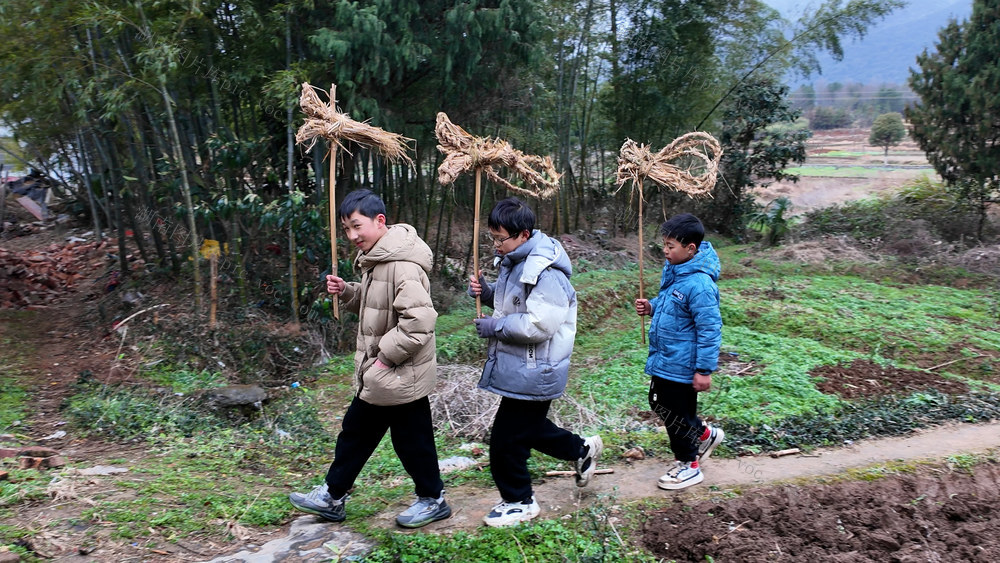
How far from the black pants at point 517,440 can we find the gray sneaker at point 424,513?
289 mm

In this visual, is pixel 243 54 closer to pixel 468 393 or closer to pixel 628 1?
pixel 468 393

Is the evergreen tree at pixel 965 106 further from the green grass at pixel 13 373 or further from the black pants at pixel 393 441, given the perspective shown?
the green grass at pixel 13 373

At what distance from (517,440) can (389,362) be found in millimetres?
671

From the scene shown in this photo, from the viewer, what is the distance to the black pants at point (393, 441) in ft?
9.74

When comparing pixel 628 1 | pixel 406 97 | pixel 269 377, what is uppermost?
pixel 628 1

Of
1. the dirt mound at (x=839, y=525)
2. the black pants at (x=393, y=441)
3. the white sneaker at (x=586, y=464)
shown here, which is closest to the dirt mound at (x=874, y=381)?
the dirt mound at (x=839, y=525)

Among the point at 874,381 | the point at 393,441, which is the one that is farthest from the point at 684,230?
the point at 874,381

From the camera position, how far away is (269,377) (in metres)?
6.14

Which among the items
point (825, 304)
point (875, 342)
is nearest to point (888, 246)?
point (825, 304)

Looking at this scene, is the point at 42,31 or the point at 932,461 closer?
the point at 932,461

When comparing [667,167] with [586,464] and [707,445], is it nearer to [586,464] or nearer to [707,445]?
[707,445]

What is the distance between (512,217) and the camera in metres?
2.88

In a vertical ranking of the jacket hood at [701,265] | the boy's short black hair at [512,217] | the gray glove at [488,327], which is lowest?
the gray glove at [488,327]

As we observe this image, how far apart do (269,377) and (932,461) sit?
516 centimetres
